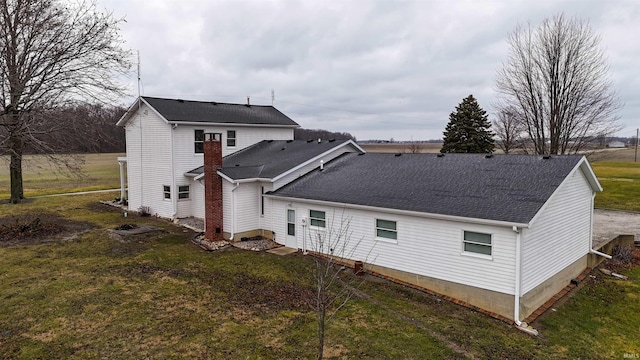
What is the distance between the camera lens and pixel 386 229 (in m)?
14.0

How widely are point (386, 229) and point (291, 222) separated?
5.00 m

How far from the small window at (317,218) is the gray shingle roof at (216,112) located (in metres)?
10.6

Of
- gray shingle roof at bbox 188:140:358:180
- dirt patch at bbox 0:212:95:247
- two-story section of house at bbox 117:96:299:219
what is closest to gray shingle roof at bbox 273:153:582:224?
gray shingle roof at bbox 188:140:358:180

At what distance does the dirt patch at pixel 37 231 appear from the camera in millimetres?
17938

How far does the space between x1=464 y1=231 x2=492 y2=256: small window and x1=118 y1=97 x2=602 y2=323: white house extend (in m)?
0.03

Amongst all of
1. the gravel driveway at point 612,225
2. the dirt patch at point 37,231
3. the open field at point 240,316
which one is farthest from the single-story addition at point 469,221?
the dirt patch at point 37,231

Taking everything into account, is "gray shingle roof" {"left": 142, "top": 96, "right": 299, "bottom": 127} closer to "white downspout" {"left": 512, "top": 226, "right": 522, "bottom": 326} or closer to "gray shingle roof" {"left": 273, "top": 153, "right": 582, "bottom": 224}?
"gray shingle roof" {"left": 273, "top": 153, "right": 582, "bottom": 224}

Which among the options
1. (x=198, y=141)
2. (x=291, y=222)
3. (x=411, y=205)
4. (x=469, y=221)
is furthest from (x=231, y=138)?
(x=469, y=221)

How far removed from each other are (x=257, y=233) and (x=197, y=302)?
759 cm

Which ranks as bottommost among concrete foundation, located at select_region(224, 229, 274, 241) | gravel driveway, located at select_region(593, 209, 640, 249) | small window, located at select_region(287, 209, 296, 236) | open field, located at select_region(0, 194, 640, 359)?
open field, located at select_region(0, 194, 640, 359)

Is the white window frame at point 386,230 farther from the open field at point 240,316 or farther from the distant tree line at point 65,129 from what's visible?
the distant tree line at point 65,129

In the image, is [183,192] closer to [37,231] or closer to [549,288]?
[37,231]

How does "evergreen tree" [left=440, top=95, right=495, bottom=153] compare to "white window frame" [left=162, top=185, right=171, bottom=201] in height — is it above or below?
above

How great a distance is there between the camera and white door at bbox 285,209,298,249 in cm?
1723
